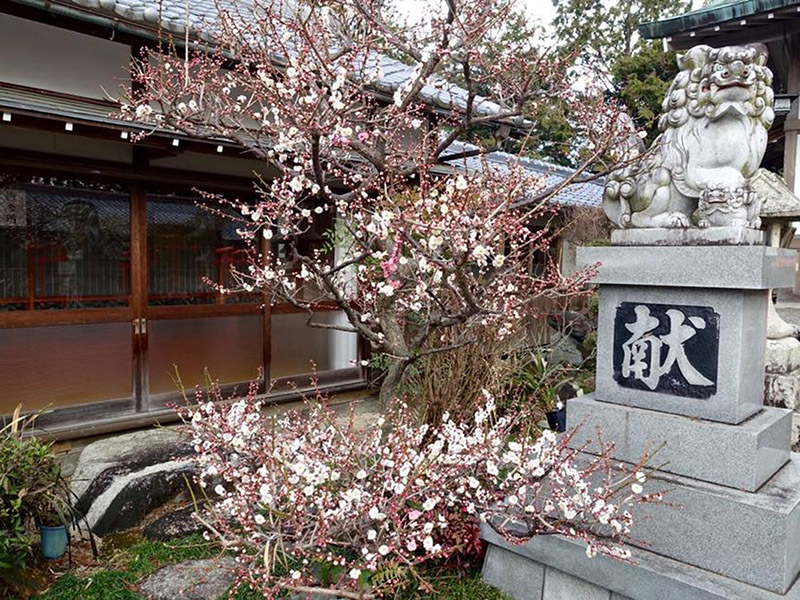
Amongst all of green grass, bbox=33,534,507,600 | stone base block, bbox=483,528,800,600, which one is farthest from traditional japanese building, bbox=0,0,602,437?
stone base block, bbox=483,528,800,600

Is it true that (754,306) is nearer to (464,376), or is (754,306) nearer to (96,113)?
(464,376)

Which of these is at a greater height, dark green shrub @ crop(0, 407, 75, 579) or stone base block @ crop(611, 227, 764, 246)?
stone base block @ crop(611, 227, 764, 246)

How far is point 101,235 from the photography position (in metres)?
5.82

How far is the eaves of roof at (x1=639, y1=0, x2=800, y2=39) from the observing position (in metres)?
8.20

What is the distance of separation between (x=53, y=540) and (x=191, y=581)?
3.17 feet

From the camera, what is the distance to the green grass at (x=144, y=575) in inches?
127

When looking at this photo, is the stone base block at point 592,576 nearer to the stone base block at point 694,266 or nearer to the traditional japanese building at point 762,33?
the stone base block at point 694,266

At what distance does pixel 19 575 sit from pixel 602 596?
3.33 m

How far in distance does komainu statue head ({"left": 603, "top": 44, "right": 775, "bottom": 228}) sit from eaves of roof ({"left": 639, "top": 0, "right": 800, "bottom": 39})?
6794mm

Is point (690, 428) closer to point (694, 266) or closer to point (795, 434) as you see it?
point (694, 266)

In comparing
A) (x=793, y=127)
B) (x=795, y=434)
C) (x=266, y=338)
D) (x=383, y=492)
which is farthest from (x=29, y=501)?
(x=793, y=127)

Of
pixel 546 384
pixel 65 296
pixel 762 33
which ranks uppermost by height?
pixel 762 33

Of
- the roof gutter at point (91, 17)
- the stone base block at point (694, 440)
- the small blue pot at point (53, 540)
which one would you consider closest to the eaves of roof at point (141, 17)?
the roof gutter at point (91, 17)

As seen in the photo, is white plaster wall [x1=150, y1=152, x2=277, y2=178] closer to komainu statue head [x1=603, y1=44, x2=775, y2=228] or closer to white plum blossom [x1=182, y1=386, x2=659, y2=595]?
white plum blossom [x1=182, y1=386, x2=659, y2=595]
